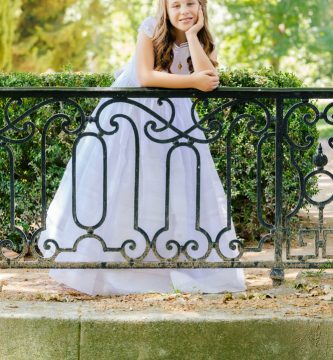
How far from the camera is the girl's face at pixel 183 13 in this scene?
553cm

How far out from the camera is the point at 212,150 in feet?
23.3

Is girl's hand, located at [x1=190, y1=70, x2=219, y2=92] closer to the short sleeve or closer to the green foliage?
the short sleeve

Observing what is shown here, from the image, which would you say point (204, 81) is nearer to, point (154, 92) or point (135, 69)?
point (154, 92)

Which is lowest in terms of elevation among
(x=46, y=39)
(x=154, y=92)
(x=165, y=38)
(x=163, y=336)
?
(x=163, y=336)

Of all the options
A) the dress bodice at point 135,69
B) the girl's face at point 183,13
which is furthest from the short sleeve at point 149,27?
the girl's face at point 183,13

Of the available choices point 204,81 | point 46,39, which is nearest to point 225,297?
point 204,81

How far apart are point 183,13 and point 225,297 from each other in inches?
58.1

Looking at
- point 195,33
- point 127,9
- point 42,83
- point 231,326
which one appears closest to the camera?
point 231,326

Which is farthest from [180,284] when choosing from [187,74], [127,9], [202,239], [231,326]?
[127,9]

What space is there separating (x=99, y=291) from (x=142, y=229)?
1.33 ft

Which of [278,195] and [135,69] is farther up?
[135,69]

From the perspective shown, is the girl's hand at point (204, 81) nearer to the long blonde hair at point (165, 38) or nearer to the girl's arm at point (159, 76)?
the girl's arm at point (159, 76)

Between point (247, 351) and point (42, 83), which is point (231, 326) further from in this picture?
point (42, 83)

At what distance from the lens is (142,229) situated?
5559 mm
